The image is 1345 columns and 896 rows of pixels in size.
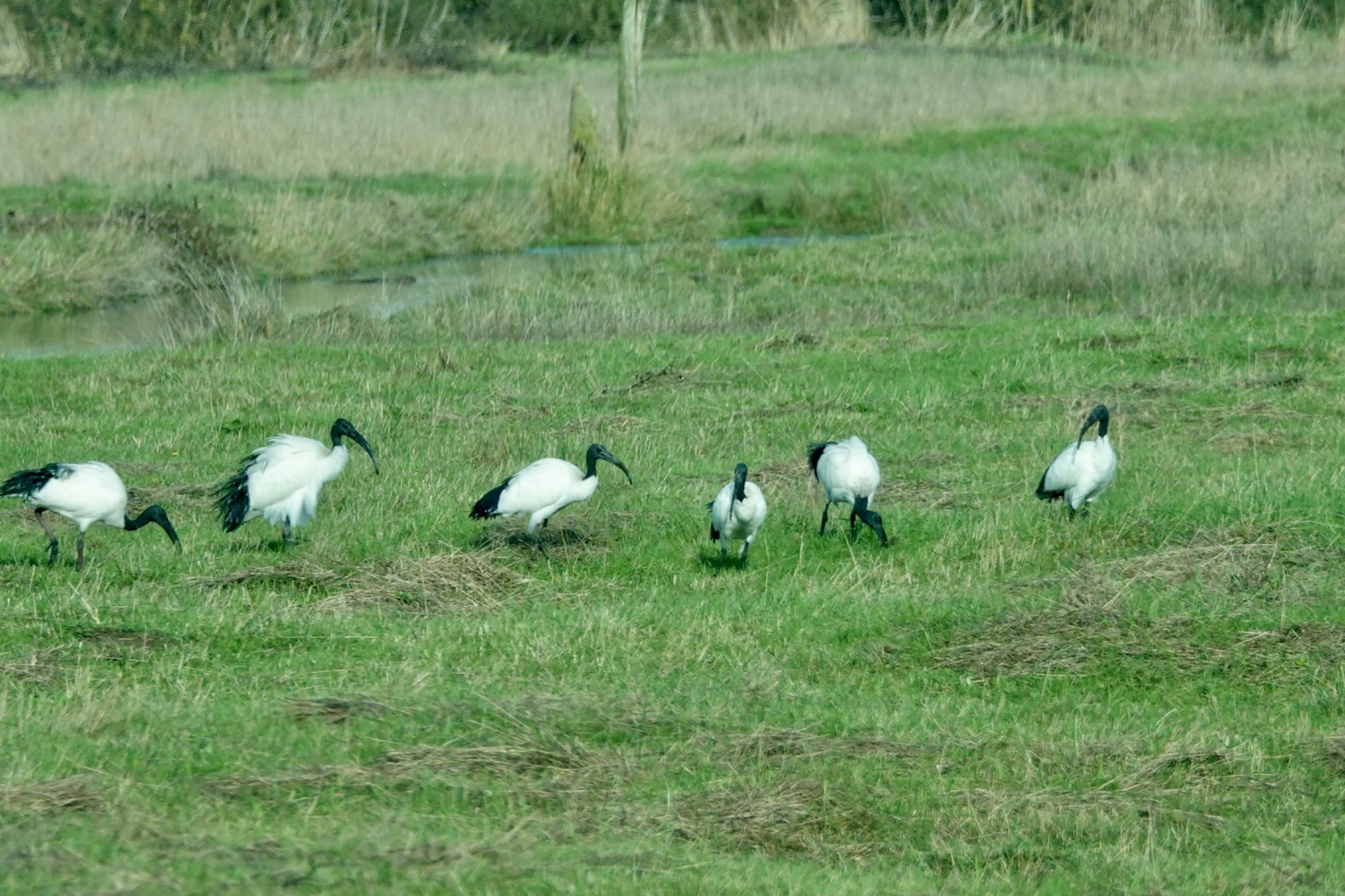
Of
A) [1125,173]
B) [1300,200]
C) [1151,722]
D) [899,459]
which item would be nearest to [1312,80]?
[1125,173]

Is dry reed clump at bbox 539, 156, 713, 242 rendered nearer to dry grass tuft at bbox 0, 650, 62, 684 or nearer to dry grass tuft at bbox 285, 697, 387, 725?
dry grass tuft at bbox 0, 650, 62, 684

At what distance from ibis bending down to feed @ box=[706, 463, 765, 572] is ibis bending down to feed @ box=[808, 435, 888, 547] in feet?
1.67

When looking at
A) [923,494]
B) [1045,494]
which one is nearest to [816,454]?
[923,494]

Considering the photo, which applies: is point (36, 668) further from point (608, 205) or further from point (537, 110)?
point (537, 110)

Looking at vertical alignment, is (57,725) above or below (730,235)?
above

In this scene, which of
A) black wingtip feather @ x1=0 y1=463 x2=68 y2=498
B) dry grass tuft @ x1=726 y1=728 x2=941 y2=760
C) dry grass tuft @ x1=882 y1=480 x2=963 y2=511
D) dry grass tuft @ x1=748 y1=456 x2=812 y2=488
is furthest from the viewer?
dry grass tuft @ x1=748 y1=456 x2=812 y2=488

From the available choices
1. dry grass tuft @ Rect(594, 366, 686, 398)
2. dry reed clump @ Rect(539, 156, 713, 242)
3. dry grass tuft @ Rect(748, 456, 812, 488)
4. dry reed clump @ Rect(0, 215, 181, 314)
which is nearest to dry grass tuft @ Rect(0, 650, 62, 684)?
dry grass tuft @ Rect(748, 456, 812, 488)

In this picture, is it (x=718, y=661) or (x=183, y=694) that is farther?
(x=718, y=661)

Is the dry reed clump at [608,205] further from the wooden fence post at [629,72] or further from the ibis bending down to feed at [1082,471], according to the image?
the ibis bending down to feed at [1082,471]

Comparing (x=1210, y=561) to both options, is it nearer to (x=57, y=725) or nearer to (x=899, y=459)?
(x=899, y=459)

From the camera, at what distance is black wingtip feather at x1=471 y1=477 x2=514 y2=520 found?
30.5 ft

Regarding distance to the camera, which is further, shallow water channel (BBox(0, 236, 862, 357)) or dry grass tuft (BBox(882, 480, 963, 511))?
shallow water channel (BBox(0, 236, 862, 357))

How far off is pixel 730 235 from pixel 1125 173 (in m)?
5.65

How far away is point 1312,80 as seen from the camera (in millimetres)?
37812
